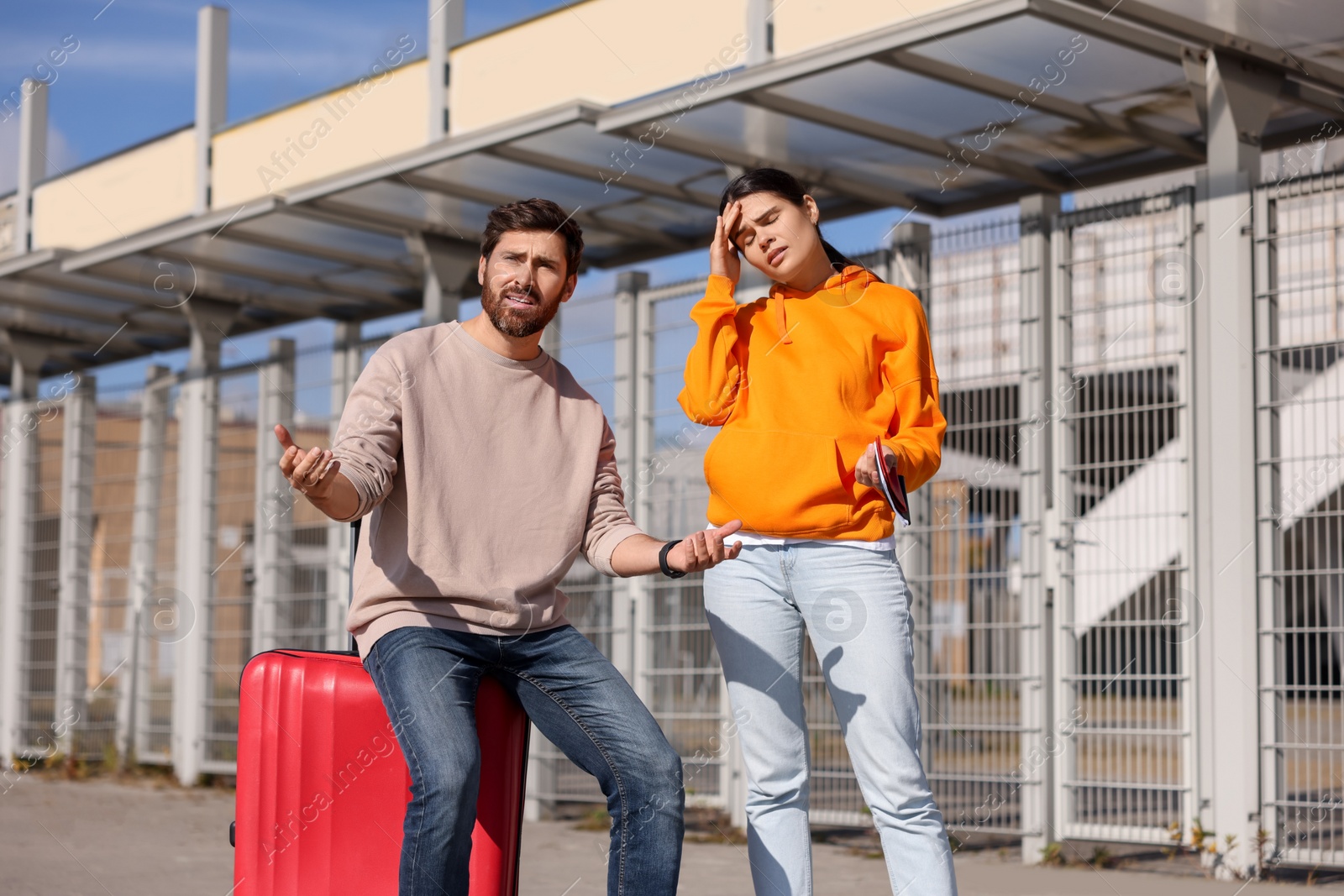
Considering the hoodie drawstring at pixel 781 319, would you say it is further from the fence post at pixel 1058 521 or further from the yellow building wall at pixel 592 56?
the fence post at pixel 1058 521

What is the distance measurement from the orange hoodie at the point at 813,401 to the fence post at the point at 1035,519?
4321mm

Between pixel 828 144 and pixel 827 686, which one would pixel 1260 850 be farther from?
pixel 827 686

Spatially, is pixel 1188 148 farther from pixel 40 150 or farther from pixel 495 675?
pixel 40 150

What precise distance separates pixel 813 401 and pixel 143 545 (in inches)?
421

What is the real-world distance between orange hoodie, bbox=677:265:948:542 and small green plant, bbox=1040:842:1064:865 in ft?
15.1

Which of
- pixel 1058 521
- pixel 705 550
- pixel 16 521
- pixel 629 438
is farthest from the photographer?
pixel 16 521

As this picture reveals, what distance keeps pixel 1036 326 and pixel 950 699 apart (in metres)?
2.09

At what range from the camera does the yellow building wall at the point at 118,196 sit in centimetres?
1100

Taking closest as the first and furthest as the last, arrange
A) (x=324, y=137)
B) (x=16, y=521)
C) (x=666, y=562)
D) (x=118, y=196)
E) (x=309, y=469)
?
1. (x=309, y=469)
2. (x=666, y=562)
3. (x=324, y=137)
4. (x=118, y=196)
5. (x=16, y=521)

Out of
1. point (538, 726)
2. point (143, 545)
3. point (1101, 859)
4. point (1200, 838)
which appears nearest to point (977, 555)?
point (1101, 859)

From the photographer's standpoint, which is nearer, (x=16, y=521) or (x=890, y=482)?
(x=890, y=482)

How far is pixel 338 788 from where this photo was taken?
3.82m

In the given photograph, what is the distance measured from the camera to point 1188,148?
27.2 ft

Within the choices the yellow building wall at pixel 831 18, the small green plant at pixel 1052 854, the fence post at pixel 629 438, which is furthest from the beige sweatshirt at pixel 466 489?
the fence post at pixel 629 438
